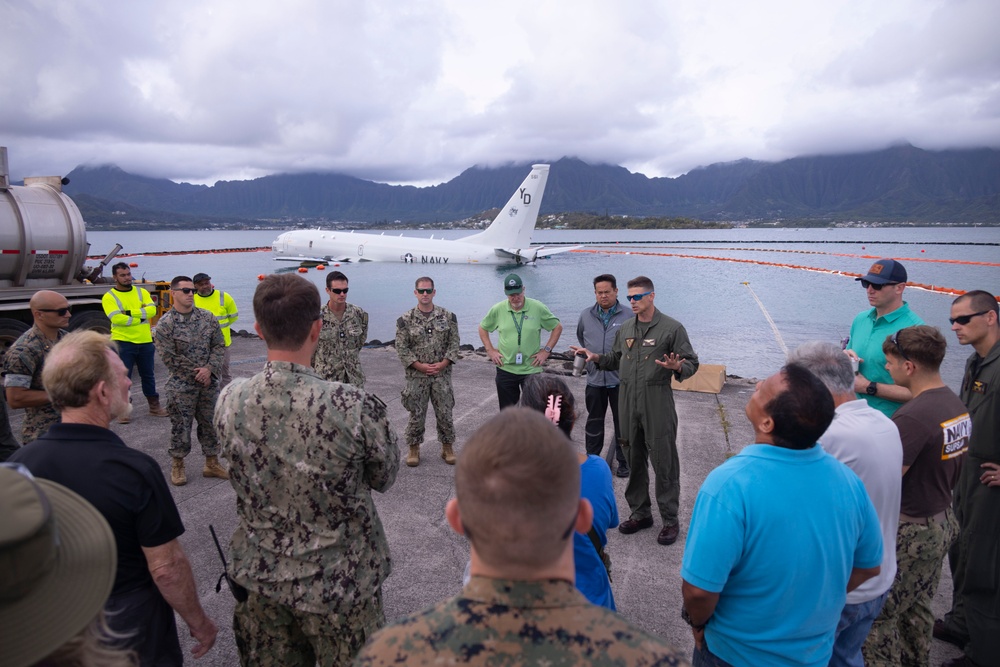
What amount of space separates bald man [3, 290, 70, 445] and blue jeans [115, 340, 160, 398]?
3.49 metres

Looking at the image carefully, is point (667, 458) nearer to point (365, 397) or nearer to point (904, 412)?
point (904, 412)

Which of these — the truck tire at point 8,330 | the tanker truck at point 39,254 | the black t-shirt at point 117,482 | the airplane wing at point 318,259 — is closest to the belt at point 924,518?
the black t-shirt at point 117,482

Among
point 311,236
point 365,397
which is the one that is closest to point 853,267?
point 311,236

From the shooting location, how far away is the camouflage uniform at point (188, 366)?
549cm

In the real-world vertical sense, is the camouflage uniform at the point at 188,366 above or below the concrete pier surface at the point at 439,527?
above

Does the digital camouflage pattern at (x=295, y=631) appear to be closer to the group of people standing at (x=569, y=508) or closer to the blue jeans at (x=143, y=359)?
the group of people standing at (x=569, y=508)

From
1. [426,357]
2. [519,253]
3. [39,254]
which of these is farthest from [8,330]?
[519,253]

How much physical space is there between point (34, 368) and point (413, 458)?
3317 mm

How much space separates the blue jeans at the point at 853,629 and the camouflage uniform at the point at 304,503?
2005 mm

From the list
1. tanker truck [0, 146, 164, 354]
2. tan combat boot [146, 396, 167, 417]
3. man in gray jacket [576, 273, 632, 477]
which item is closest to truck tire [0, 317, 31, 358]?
tanker truck [0, 146, 164, 354]

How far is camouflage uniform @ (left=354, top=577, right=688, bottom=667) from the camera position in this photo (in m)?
0.99

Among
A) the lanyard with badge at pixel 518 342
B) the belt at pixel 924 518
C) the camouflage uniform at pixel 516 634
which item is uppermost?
the camouflage uniform at pixel 516 634

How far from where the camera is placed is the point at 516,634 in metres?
1.00

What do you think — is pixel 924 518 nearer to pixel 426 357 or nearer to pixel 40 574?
pixel 40 574
